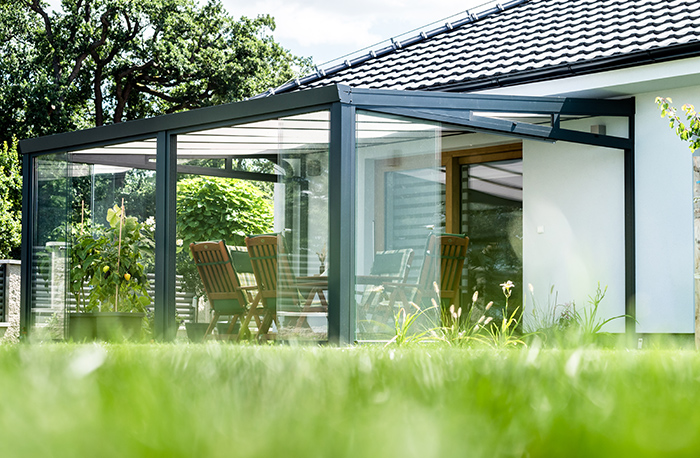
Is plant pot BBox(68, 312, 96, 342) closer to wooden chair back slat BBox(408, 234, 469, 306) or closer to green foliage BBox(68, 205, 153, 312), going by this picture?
green foliage BBox(68, 205, 153, 312)

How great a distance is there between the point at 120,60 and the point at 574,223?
2131cm

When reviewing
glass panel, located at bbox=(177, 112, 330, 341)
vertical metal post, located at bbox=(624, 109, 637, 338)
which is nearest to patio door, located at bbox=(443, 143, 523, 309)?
vertical metal post, located at bbox=(624, 109, 637, 338)

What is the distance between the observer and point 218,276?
8445mm

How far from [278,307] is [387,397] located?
19.4ft

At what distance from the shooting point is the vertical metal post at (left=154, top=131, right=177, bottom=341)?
751 centimetres

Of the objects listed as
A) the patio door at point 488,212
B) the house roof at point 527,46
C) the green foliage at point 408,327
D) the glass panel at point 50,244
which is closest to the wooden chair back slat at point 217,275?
the glass panel at point 50,244

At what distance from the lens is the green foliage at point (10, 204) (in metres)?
19.8

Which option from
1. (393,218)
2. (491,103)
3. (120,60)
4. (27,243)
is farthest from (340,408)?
(120,60)

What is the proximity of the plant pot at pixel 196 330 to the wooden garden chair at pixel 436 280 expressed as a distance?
8.09 ft

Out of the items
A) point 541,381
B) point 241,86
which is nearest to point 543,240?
point 541,381

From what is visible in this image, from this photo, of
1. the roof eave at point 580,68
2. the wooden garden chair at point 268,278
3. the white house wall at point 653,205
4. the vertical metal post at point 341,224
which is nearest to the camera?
the vertical metal post at point 341,224

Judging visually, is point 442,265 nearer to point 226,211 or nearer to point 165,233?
point 165,233

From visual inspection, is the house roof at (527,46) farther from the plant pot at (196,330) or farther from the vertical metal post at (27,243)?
the vertical metal post at (27,243)

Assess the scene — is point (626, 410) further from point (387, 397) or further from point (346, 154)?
point (346, 154)
